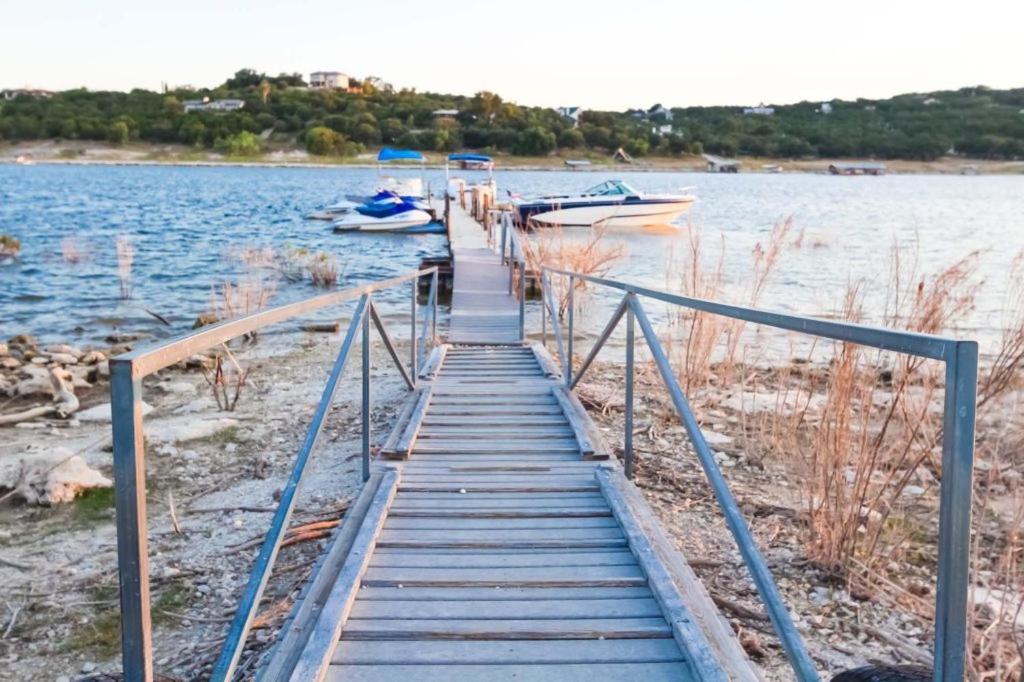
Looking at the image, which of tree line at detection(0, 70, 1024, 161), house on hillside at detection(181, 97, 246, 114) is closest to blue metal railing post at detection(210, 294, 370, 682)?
tree line at detection(0, 70, 1024, 161)

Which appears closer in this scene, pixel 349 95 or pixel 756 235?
Answer: pixel 756 235

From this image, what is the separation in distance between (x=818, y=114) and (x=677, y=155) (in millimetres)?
32417

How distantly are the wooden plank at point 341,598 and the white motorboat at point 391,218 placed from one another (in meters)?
24.8

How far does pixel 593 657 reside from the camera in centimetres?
261

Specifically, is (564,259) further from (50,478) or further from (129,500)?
(129,500)

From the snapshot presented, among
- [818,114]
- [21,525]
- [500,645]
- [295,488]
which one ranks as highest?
[818,114]

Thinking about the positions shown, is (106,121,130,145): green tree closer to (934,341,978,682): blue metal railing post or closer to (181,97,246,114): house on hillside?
(181,97,246,114): house on hillside

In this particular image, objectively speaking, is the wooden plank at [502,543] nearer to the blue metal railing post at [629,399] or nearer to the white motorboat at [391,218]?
the blue metal railing post at [629,399]

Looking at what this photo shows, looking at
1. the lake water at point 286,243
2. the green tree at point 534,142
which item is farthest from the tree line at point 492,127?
the lake water at point 286,243

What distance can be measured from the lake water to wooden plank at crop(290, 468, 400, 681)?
3733 mm

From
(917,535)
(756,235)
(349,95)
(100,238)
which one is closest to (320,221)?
(100,238)

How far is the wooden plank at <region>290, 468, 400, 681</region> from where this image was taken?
8.08ft

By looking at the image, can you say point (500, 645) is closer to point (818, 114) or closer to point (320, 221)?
point (320, 221)

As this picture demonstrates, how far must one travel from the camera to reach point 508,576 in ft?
10.5
